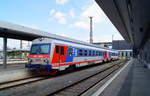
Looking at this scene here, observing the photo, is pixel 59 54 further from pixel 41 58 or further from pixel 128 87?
pixel 128 87

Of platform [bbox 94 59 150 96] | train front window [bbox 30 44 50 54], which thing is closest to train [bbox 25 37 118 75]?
train front window [bbox 30 44 50 54]

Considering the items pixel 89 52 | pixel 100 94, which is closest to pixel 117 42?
pixel 89 52

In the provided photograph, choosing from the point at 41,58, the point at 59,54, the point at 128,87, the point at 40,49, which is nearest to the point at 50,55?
the point at 41,58

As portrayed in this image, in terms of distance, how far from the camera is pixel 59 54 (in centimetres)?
1249

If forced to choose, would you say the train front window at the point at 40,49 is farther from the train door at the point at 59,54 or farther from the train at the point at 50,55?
the train door at the point at 59,54

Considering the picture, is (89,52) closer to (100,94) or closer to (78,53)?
(78,53)

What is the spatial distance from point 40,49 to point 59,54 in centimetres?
151

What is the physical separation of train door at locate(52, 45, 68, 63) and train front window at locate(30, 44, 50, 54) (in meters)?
0.63

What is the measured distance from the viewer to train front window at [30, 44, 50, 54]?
39.4ft

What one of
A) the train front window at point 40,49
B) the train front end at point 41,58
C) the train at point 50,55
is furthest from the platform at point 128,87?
the train front window at point 40,49

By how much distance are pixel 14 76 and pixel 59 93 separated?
16.9 ft

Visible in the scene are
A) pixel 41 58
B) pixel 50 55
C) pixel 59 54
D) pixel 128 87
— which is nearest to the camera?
pixel 128 87

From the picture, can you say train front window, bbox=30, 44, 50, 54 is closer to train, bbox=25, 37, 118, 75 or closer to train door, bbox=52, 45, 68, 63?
train, bbox=25, 37, 118, 75

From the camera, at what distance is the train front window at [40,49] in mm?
12022
